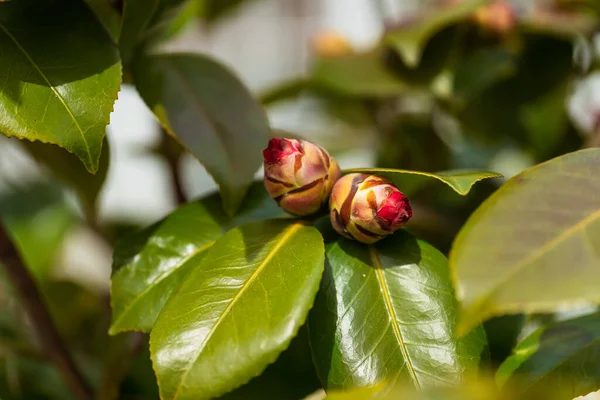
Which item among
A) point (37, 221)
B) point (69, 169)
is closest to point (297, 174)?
point (69, 169)

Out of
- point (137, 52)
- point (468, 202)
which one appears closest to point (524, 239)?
point (137, 52)

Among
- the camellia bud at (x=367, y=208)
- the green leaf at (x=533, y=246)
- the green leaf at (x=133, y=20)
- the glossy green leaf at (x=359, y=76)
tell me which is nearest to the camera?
the green leaf at (x=533, y=246)

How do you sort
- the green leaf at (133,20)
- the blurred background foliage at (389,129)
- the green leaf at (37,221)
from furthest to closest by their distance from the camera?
the green leaf at (37,221)
the blurred background foliage at (389,129)
the green leaf at (133,20)

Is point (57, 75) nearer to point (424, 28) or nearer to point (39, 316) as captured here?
point (39, 316)

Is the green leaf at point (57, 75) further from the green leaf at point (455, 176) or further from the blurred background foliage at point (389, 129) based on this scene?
the green leaf at point (455, 176)

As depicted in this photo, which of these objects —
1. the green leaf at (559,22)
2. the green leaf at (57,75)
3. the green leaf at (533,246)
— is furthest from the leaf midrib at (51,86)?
the green leaf at (559,22)

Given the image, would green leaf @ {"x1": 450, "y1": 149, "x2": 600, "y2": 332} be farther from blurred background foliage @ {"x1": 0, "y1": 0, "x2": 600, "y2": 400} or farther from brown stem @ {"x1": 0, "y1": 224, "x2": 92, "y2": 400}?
brown stem @ {"x1": 0, "y1": 224, "x2": 92, "y2": 400}
